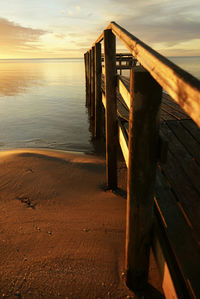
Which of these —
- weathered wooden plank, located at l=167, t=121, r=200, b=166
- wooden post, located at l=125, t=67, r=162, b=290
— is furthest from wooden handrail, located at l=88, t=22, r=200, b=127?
weathered wooden plank, located at l=167, t=121, r=200, b=166

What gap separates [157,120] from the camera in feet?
4.58

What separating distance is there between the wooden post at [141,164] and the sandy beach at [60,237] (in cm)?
45

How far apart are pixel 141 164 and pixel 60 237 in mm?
1761

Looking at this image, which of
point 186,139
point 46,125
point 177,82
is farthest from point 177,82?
point 46,125

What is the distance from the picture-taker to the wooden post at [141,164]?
1.36 m

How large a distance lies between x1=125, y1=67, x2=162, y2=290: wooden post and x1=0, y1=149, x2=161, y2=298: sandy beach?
45cm

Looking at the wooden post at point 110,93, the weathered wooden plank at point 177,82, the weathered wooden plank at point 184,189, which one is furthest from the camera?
the wooden post at point 110,93

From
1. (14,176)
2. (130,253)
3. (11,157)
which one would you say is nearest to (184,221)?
(130,253)

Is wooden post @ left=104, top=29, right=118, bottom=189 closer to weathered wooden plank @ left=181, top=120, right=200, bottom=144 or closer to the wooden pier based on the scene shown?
weathered wooden plank @ left=181, top=120, right=200, bottom=144

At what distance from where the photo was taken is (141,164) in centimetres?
151

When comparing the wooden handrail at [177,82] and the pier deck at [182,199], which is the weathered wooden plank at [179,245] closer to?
the pier deck at [182,199]

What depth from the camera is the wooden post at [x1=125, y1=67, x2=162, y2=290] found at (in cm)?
136

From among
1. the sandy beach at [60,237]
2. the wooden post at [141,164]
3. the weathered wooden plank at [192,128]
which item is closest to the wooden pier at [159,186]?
the wooden post at [141,164]

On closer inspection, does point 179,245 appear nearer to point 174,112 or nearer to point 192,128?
point 192,128
